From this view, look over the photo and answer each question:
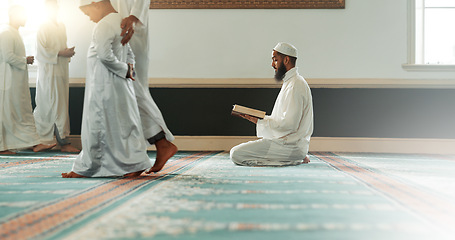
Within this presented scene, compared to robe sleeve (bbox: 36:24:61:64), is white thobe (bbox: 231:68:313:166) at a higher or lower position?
lower

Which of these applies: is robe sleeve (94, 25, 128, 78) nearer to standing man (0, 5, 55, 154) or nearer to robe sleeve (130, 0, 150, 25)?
robe sleeve (130, 0, 150, 25)

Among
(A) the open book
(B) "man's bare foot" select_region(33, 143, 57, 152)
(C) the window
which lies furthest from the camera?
(C) the window

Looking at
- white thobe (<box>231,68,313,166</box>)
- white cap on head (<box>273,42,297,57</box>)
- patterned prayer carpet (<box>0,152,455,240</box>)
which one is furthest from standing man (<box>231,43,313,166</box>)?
patterned prayer carpet (<box>0,152,455,240</box>)

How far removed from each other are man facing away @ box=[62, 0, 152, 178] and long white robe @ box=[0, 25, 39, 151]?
8.02 ft

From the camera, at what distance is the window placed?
565 centimetres

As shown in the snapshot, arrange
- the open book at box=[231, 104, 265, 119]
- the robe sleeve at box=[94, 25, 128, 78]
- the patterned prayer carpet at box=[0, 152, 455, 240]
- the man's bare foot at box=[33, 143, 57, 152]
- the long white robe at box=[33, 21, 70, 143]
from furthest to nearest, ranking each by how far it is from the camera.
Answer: the long white robe at box=[33, 21, 70, 143] < the man's bare foot at box=[33, 143, 57, 152] < the open book at box=[231, 104, 265, 119] < the robe sleeve at box=[94, 25, 128, 78] < the patterned prayer carpet at box=[0, 152, 455, 240]

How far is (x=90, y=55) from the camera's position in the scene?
274 cm

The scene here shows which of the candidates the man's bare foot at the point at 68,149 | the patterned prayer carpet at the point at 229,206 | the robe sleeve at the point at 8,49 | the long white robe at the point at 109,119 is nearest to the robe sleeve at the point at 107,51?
the long white robe at the point at 109,119

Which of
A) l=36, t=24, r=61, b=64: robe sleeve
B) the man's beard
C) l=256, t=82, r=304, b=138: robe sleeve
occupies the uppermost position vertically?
l=36, t=24, r=61, b=64: robe sleeve

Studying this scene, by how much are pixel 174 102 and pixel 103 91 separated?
3087 millimetres

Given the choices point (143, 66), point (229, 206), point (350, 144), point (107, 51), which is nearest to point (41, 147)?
point (143, 66)

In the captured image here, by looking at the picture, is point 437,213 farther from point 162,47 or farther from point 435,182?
point 162,47

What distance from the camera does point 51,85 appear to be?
5.25 metres

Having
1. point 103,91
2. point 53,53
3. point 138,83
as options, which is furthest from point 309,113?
point 53,53
